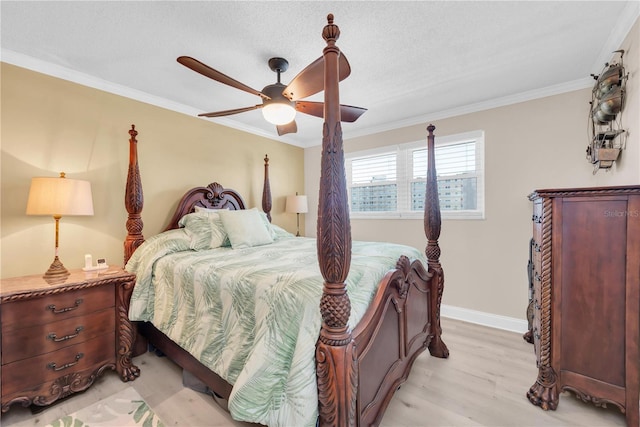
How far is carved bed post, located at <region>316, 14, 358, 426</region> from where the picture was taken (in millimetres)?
1072

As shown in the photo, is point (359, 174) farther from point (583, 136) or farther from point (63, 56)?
point (63, 56)

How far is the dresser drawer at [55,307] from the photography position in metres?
1.65

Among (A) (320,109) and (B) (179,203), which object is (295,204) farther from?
(A) (320,109)

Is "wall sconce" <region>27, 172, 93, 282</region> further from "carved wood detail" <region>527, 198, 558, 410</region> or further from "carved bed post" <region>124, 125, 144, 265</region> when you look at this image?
"carved wood detail" <region>527, 198, 558, 410</region>

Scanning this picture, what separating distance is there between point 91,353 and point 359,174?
3.60 m

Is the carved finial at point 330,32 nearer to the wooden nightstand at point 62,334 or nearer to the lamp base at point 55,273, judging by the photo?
the wooden nightstand at point 62,334

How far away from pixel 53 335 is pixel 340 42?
111 inches

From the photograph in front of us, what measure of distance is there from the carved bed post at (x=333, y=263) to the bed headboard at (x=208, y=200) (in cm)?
244

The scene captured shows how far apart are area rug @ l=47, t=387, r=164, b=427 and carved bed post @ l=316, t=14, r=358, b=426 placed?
123 centimetres

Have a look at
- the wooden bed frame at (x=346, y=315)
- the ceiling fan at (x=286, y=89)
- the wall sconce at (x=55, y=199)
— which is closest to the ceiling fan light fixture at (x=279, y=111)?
the ceiling fan at (x=286, y=89)

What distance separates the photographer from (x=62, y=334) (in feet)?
6.03

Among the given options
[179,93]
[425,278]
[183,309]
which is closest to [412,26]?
[425,278]

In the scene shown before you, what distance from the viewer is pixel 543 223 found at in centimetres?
174

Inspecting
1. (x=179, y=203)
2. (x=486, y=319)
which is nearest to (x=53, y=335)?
(x=179, y=203)
